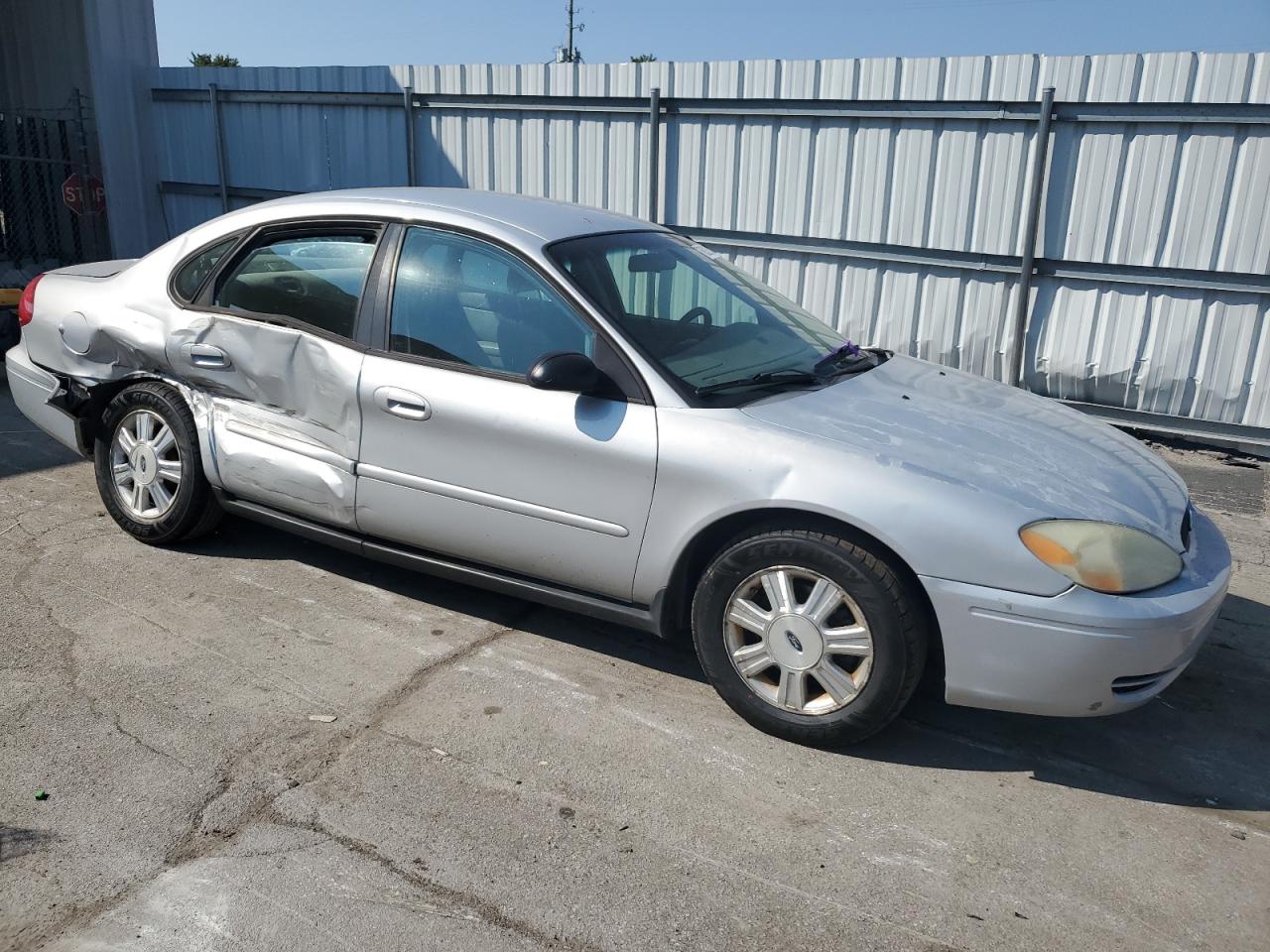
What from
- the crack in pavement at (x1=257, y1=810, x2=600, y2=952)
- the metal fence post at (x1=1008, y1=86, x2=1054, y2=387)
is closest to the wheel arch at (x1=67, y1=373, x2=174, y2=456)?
the crack in pavement at (x1=257, y1=810, x2=600, y2=952)

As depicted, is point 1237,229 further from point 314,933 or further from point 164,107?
point 164,107

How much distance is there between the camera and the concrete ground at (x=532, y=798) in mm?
2592

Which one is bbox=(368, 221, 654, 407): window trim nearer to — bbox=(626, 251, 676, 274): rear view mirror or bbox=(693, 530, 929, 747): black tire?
bbox=(626, 251, 676, 274): rear view mirror

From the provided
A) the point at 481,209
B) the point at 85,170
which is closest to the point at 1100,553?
the point at 481,209

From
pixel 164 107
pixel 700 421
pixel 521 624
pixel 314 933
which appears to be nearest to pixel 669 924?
pixel 314 933

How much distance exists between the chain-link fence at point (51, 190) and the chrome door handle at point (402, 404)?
10.1 metres

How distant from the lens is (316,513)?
4.25m

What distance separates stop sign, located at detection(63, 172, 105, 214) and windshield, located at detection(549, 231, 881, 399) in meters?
10.1

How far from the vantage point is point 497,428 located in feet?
12.1

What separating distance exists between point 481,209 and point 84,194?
10208 mm

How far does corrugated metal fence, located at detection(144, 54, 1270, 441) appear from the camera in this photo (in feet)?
23.7

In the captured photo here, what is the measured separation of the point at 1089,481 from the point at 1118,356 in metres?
4.85

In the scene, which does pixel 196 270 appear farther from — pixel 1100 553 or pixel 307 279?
pixel 1100 553

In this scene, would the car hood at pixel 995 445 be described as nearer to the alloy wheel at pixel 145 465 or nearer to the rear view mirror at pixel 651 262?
the rear view mirror at pixel 651 262
